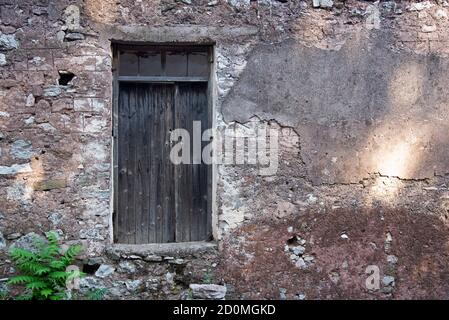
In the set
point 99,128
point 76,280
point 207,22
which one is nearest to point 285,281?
point 76,280

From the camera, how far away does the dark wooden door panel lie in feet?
14.7

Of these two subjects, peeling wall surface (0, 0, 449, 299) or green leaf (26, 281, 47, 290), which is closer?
green leaf (26, 281, 47, 290)

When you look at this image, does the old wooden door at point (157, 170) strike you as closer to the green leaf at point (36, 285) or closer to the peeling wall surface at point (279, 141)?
the peeling wall surface at point (279, 141)

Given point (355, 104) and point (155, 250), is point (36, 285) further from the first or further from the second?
point (355, 104)

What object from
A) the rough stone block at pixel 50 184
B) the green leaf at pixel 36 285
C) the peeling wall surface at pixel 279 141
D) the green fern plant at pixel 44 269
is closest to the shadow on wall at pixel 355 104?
the peeling wall surface at pixel 279 141

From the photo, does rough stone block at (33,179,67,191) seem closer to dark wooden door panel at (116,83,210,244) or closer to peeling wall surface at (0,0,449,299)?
peeling wall surface at (0,0,449,299)

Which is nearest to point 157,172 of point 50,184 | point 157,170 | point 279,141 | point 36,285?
point 157,170

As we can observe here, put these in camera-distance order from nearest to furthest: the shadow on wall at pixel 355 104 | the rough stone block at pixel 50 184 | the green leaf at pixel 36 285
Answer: the green leaf at pixel 36 285
the rough stone block at pixel 50 184
the shadow on wall at pixel 355 104

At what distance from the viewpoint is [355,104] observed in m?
4.47

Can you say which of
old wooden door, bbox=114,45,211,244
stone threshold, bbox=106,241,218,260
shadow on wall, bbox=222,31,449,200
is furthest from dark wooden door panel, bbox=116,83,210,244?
shadow on wall, bbox=222,31,449,200

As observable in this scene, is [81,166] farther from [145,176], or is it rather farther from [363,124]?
[363,124]

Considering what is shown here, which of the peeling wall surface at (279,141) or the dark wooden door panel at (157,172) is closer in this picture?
the peeling wall surface at (279,141)

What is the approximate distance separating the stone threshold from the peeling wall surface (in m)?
0.01

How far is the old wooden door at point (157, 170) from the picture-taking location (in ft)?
14.7
